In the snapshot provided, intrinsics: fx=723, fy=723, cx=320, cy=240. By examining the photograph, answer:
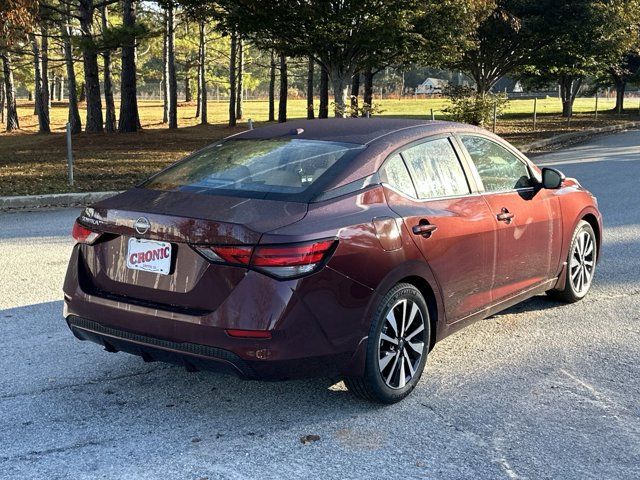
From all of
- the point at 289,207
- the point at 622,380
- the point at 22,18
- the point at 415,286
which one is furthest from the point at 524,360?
the point at 22,18

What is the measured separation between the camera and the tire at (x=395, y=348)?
156 inches

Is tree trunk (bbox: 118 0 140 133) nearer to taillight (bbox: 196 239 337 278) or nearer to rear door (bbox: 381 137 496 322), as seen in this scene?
rear door (bbox: 381 137 496 322)

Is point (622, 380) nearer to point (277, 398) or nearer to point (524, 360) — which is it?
point (524, 360)

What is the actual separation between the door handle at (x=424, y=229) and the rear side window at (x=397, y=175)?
0.21 m

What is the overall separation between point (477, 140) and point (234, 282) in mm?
2388

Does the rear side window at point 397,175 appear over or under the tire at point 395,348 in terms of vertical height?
over

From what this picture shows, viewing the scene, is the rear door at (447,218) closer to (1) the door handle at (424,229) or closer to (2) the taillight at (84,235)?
(1) the door handle at (424,229)

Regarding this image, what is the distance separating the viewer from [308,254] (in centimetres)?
362

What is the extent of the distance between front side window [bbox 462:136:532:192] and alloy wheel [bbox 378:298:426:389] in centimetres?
126

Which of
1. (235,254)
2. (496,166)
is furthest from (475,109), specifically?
(235,254)

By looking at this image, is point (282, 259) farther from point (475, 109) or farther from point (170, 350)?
point (475, 109)

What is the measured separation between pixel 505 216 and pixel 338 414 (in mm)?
1893

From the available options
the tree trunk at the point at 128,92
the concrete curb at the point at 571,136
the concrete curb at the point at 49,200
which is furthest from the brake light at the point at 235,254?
the tree trunk at the point at 128,92

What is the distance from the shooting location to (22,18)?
15.6 meters
